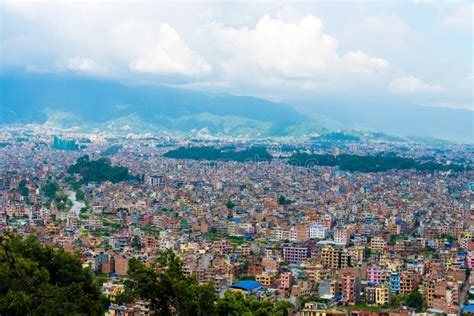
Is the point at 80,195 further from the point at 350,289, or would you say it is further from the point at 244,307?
the point at 244,307

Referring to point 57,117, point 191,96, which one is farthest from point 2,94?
point 191,96

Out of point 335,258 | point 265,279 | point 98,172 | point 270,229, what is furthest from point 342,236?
point 98,172

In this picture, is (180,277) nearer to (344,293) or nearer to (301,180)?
(344,293)

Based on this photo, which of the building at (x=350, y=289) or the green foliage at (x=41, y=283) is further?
the building at (x=350, y=289)

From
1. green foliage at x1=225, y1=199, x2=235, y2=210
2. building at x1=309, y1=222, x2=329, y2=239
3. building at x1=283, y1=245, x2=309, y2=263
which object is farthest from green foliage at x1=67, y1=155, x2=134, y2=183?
building at x1=283, y1=245, x2=309, y2=263

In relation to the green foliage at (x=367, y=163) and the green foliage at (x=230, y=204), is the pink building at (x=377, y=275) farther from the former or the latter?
the green foliage at (x=367, y=163)

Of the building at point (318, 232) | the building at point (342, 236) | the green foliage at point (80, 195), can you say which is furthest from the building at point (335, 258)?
the green foliage at point (80, 195)
